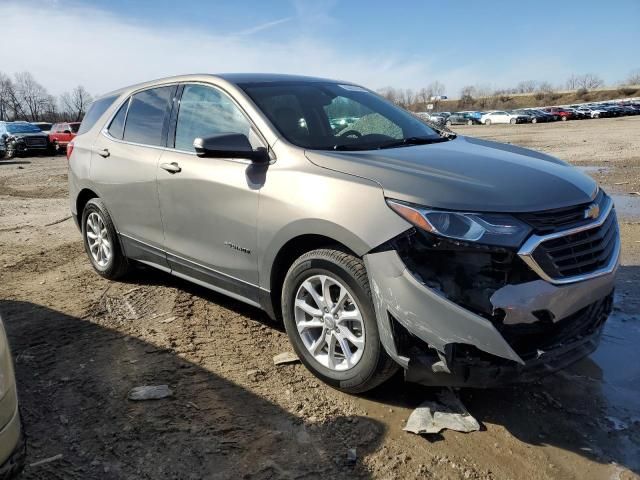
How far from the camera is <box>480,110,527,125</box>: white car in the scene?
5603 centimetres

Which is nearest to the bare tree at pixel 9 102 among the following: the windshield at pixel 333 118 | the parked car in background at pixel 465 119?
Result: the parked car in background at pixel 465 119

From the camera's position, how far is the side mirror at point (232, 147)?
3.37 meters

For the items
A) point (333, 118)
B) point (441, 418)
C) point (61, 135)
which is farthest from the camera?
point (61, 135)

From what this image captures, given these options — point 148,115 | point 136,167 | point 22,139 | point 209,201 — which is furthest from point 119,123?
point 22,139

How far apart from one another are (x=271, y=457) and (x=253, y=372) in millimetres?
893

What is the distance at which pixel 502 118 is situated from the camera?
5875 centimetres

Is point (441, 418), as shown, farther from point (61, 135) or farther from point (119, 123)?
point (61, 135)

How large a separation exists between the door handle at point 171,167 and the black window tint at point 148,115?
273 millimetres

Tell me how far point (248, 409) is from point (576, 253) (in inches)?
77.7

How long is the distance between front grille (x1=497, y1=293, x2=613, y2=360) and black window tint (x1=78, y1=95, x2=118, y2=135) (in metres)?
4.33

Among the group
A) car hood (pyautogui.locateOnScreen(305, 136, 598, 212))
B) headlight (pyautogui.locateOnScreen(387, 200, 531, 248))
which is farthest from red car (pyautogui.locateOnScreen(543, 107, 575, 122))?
headlight (pyautogui.locateOnScreen(387, 200, 531, 248))

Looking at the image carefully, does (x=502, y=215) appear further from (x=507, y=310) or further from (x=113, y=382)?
(x=113, y=382)

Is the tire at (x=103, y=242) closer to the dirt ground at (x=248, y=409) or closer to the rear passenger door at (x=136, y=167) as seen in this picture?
the rear passenger door at (x=136, y=167)

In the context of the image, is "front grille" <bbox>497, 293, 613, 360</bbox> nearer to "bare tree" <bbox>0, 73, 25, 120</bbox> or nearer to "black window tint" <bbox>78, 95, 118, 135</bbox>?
"black window tint" <bbox>78, 95, 118, 135</bbox>
